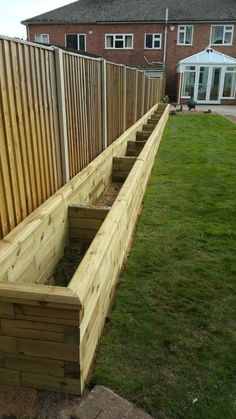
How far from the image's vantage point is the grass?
2.17 m

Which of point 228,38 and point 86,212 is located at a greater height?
point 228,38

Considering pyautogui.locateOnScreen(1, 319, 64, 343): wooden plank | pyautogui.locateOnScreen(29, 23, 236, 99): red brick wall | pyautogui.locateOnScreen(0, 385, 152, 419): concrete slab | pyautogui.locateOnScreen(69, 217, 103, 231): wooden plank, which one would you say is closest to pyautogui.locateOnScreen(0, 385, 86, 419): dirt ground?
pyautogui.locateOnScreen(0, 385, 152, 419): concrete slab

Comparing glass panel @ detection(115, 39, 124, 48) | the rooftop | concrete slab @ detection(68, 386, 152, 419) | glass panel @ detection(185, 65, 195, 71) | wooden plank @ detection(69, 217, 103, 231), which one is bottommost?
concrete slab @ detection(68, 386, 152, 419)

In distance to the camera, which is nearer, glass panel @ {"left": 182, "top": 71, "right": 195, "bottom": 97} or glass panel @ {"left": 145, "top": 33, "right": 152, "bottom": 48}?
glass panel @ {"left": 182, "top": 71, "right": 195, "bottom": 97}

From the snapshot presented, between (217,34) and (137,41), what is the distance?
6.61 m

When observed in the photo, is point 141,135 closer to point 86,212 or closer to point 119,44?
point 86,212

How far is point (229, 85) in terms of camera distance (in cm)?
2870

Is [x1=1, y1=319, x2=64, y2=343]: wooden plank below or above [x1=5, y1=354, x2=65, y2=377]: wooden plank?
above

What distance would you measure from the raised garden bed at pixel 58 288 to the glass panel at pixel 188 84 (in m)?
26.5

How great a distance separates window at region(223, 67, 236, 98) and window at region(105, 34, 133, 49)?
8.29 m

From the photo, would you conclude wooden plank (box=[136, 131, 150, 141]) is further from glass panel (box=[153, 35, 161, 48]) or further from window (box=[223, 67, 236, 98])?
glass panel (box=[153, 35, 161, 48])

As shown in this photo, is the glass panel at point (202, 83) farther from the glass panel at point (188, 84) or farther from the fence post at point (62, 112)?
the fence post at point (62, 112)

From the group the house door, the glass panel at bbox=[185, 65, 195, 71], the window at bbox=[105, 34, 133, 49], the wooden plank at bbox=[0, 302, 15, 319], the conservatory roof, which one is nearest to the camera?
the wooden plank at bbox=[0, 302, 15, 319]

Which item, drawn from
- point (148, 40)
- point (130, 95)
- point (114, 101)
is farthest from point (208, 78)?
point (114, 101)
